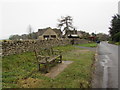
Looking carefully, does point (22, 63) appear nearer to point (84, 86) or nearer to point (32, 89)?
point (32, 89)

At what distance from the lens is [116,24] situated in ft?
162

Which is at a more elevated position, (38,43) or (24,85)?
(38,43)

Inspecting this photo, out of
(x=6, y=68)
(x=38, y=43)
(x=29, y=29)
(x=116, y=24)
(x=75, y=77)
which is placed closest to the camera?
(x=75, y=77)

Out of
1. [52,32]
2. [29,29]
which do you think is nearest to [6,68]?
[52,32]

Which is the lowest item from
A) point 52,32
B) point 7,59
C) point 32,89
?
point 32,89

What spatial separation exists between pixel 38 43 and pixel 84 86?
9.14m

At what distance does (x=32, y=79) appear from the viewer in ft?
17.6

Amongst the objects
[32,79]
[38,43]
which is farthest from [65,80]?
[38,43]

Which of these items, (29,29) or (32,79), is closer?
(32,79)

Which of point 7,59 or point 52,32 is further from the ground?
point 52,32

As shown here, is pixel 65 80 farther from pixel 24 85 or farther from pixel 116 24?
pixel 116 24

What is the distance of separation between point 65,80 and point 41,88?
1.19 metres

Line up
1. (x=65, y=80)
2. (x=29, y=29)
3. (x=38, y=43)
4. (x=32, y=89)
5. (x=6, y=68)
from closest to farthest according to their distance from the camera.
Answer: (x=32, y=89)
(x=65, y=80)
(x=6, y=68)
(x=38, y=43)
(x=29, y=29)

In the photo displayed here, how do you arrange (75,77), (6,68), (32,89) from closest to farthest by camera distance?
(32,89)
(75,77)
(6,68)
